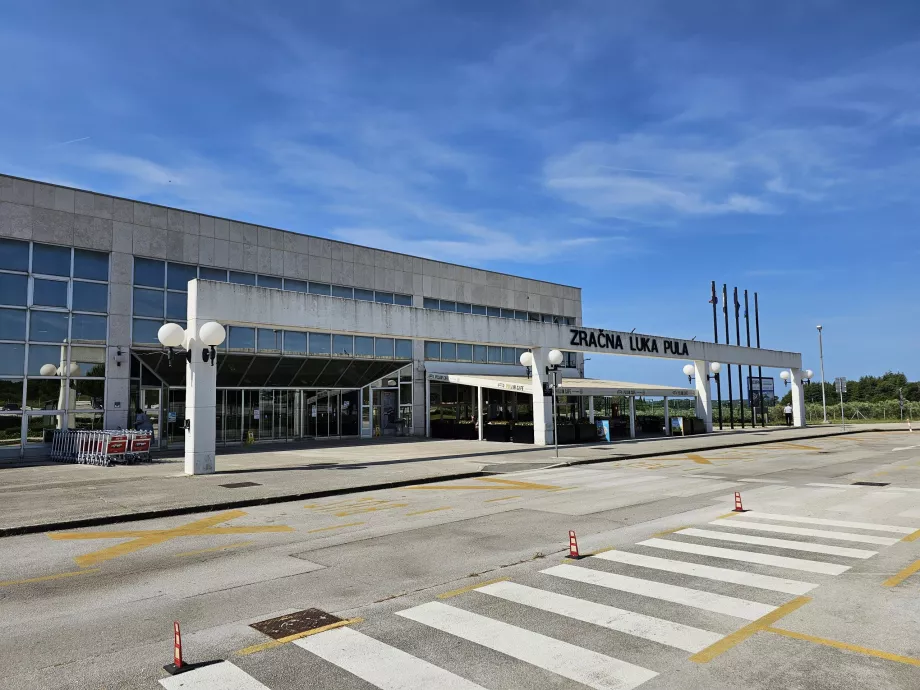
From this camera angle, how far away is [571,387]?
1281 inches

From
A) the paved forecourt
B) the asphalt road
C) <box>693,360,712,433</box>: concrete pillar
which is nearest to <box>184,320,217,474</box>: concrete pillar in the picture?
the asphalt road

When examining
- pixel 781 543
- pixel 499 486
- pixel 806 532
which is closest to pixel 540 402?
pixel 499 486

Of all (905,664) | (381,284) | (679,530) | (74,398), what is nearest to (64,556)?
(679,530)

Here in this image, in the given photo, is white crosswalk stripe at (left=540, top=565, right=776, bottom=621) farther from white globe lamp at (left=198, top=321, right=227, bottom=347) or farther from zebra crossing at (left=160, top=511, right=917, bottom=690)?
white globe lamp at (left=198, top=321, right=227, bottom=347)

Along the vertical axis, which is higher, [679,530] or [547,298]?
[547,298]

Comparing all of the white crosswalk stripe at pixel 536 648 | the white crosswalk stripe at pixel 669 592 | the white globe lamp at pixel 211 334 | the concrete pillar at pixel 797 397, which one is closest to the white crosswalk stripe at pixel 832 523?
the white crosswalk stripe at pixel 669 592

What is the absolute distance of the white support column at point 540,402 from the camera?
29.9 meters

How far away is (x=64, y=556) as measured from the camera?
9.45 meters

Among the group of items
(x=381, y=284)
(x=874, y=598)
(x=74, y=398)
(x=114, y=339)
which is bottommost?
(x=874, y=598)

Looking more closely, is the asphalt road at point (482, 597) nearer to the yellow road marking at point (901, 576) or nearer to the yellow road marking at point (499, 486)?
the yellow road marking at point (901, 576)

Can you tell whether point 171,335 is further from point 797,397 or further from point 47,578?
point 797,397

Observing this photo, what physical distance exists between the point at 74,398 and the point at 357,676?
2715 cm

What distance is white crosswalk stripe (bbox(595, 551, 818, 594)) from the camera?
727cm

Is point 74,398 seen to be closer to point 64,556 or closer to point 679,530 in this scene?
point 64,556
